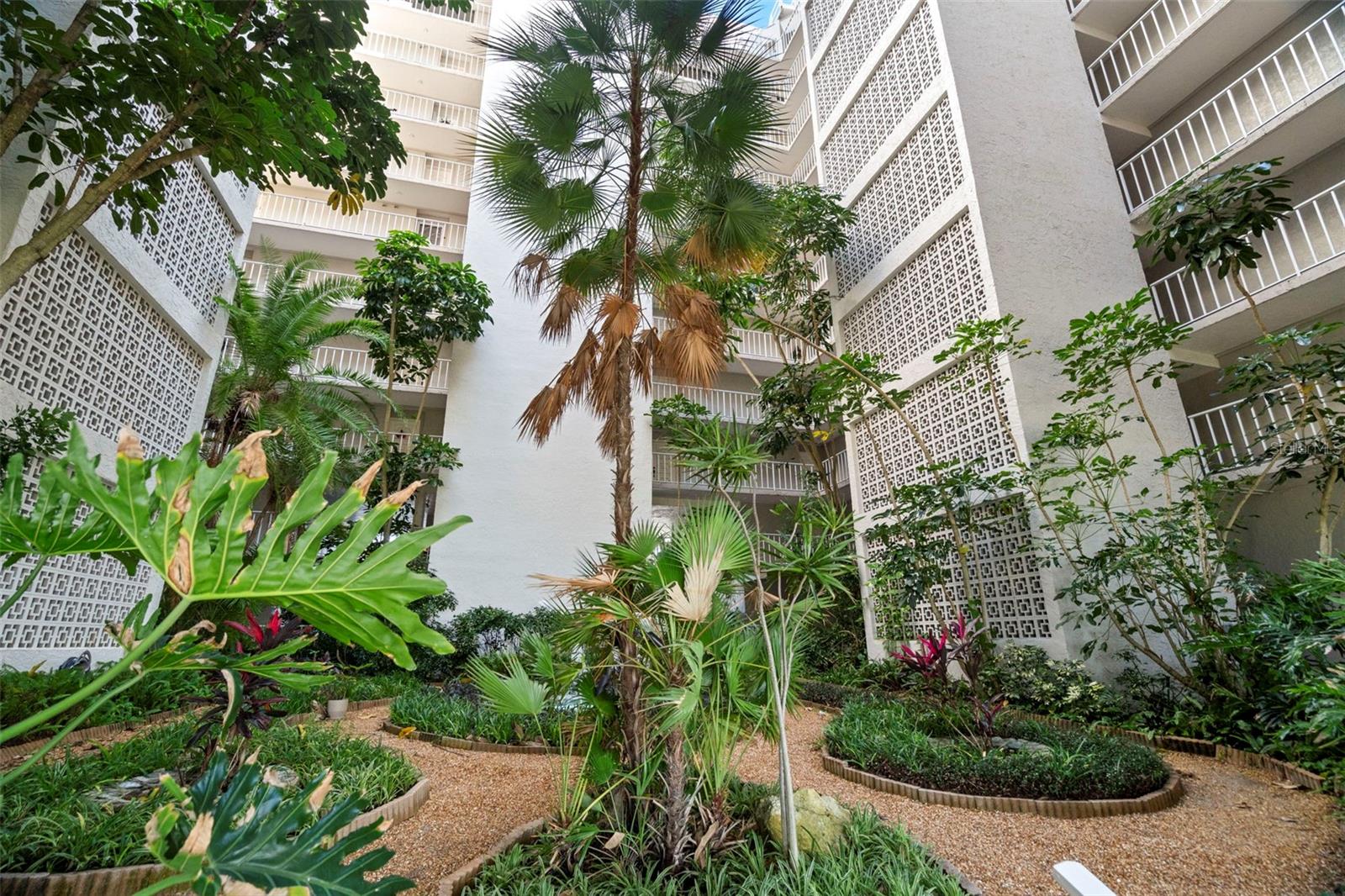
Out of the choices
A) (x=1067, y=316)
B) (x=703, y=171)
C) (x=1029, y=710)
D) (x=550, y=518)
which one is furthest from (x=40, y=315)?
(x=1067, y=316)

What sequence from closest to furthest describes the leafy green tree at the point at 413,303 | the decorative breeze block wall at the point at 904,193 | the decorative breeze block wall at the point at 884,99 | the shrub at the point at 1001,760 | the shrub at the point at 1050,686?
the shrub at the point at 1001,760 → the shrub at the point at 1050,686 → the decorative breeze block wall at the point at 904,193 → the decorative breeze block wall at the point at 884,99 → the leafy green tree at the point at 413,303

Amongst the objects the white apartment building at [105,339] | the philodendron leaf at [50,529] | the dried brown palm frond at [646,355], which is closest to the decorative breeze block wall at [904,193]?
the dried brown palm frond at [646,355]

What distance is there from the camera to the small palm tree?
9.26 metres

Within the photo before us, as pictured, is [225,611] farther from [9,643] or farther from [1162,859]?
[1162,859]

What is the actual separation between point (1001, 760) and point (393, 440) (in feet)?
36.6

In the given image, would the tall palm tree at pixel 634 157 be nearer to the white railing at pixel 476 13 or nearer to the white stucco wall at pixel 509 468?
the white stucco wall at pixel 509 468

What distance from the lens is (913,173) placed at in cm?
942

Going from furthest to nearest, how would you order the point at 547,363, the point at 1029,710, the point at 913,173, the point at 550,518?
1. the point at 547,363
2. the point at 550,518
3. the point at 913,173
4. the point at 1029,710

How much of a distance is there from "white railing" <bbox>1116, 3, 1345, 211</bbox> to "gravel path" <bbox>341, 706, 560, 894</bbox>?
1012 cm

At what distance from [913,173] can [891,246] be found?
109cm

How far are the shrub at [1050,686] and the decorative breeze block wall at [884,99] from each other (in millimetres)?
8148

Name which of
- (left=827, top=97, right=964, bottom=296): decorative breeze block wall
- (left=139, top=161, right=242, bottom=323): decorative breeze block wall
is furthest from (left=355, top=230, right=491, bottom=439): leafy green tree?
(left=827, top=97, right=964, bottom=296): decorative breeze block wall

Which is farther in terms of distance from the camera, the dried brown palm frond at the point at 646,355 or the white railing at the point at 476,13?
the white railing at the point at 476,13

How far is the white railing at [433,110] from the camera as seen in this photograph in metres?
15.3
